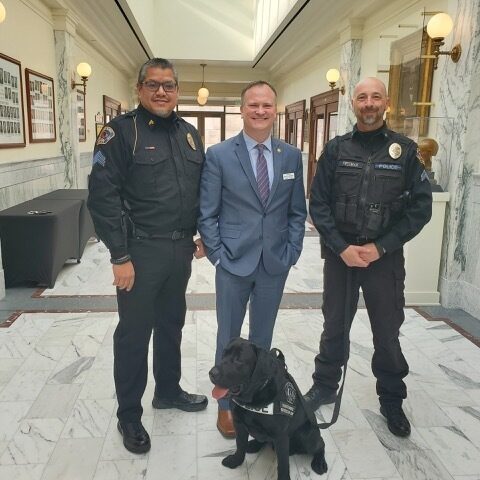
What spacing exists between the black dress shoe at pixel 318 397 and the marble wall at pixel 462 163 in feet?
6.42

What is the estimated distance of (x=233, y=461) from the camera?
6.77 feet

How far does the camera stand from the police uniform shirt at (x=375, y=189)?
2215mm

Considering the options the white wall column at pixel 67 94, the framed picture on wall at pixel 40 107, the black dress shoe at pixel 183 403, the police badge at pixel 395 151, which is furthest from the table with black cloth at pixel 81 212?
the police badge at pixel 395 151

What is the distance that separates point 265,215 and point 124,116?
2.47 feet

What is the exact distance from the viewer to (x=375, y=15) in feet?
21.2

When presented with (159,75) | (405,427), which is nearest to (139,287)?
(159,75)

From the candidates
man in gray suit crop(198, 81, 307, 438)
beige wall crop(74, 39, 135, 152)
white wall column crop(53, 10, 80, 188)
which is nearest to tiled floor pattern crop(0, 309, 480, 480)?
man in gray suit crop(198, 81, 307, 438)

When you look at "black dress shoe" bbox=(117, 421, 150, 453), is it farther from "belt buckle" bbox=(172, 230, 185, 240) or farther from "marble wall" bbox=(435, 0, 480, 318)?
"marble wall" bbox=(435, 0, 480, 318)

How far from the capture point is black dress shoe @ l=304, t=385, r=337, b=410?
256 centimetres

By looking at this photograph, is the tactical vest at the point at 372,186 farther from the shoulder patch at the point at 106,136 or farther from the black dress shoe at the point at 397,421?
the shoulder patch at the point at 106,136

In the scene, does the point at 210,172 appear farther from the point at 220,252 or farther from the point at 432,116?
the point at 432,116

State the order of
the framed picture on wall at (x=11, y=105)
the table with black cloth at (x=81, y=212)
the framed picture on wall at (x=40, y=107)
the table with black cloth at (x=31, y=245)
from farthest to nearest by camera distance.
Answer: the framed picture on wall at (x=40, y=107)
the table with black cloth at (x=81, y=212)
the framed picture on wall at (x=11, y=105)
the table with black cloth at (x=31, y=245)

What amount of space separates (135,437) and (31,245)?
9.19 ft

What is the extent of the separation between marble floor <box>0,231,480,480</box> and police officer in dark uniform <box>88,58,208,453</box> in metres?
0.19
